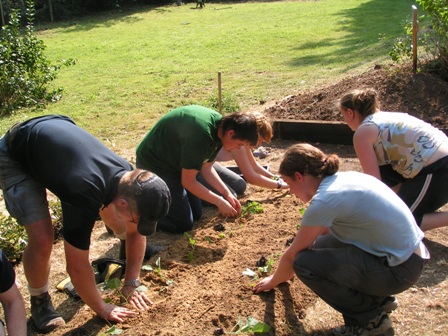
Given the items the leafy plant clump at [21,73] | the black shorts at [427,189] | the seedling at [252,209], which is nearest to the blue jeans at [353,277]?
the black shorts at [427,189]

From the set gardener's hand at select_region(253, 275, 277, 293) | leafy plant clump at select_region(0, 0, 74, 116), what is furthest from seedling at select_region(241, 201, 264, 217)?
leafy plant clump at select_region(0, 0, 74, 116)

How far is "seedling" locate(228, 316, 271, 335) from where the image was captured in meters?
3.30

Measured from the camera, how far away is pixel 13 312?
2.92m

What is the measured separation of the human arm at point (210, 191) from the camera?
15.6 ft

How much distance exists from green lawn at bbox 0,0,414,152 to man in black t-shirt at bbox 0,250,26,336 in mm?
4581

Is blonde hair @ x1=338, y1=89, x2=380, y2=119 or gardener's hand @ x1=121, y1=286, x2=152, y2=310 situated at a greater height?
blonde hair @ x1=338, y1=89, x2=380, y2=119

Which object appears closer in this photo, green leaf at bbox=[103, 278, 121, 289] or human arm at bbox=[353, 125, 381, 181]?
green leaf at bbox=[103, 278, 121, 289]

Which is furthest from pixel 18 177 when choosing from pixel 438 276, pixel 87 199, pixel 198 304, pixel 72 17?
pixel 72 17

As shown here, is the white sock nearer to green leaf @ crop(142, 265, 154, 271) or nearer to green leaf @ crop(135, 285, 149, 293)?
green leaf @ crop(135, 285, 149, 293)

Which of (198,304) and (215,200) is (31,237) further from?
(215,200)

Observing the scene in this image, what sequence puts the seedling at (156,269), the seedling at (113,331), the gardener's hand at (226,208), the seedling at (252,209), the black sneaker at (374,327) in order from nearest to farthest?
the black sneaker at (374,327) → the seedling at (113,331) → the seedling at (156,269) → the gardener's hand at (226,208) → the seedling at (252,209)

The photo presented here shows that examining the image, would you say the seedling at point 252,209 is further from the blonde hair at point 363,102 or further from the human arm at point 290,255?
the human arm at point 290,255

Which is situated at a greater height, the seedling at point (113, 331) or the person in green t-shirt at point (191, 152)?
the person in green t-shirt at point (191, 152)

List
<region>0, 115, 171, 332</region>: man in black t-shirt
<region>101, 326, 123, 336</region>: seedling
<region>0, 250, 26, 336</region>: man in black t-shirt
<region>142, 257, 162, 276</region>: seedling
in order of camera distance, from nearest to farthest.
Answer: <region>0, 250, 26, 336</region>: man in black t-shirt < <region>0, 115, 171, 332</region>: man in black t-shirt < <region>101, 326, 123, 336</region>: seedling < <region>142, 257, 162, 276</region>: seedling
